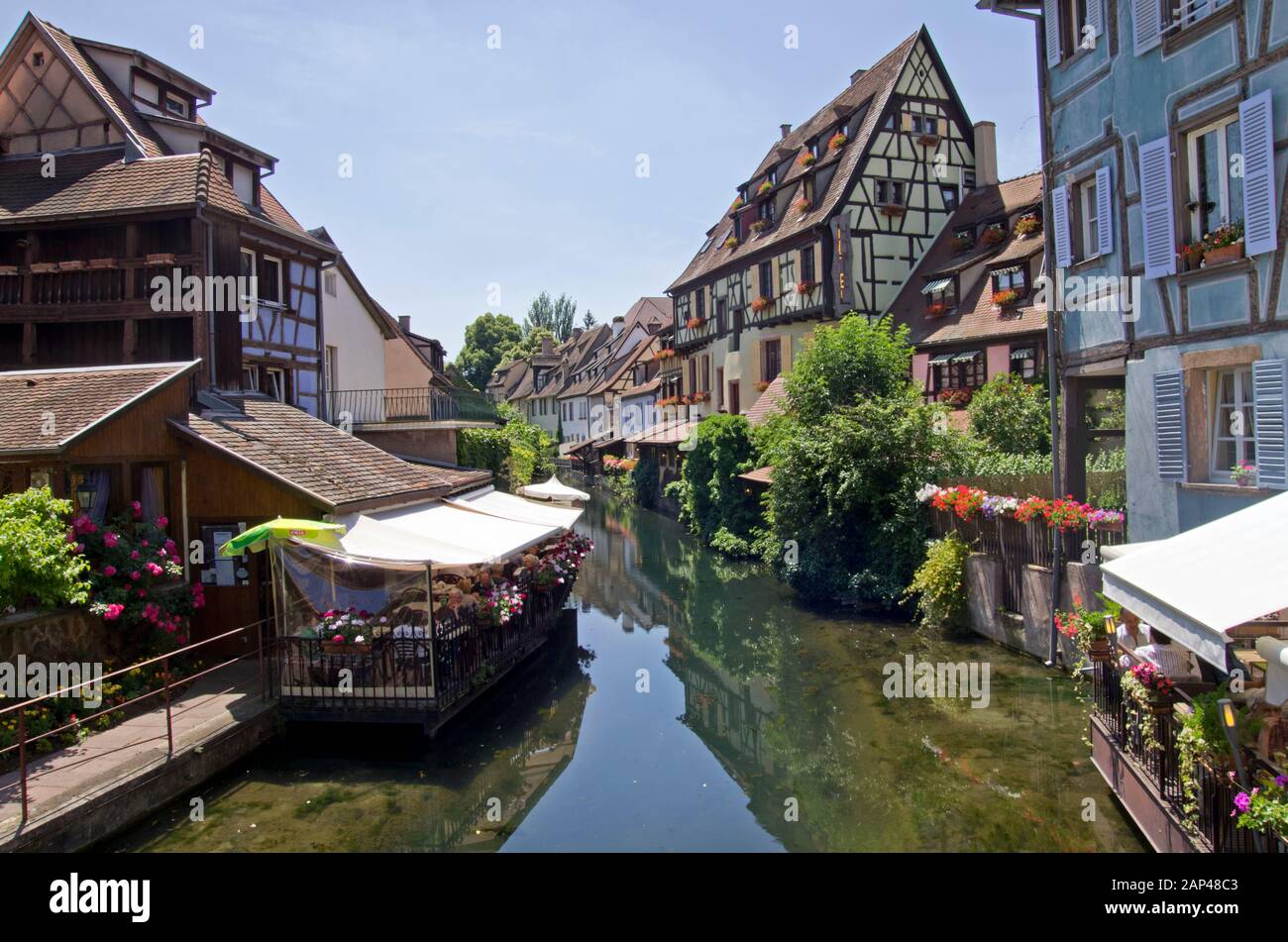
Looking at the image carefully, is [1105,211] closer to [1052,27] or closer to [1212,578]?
[1052,27]

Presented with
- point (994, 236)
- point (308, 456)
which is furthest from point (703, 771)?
point (994, 236)

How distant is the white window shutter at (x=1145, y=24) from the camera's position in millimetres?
10297

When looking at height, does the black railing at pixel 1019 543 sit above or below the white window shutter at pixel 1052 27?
below

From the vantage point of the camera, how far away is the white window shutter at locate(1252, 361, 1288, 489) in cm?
880

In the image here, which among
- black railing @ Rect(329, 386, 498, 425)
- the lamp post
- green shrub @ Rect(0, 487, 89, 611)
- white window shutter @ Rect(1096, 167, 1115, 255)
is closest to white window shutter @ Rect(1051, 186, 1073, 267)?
white window shutter @ Rect(1096, 167, 1115, 255)

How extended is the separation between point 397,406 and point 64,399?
13.8 metres

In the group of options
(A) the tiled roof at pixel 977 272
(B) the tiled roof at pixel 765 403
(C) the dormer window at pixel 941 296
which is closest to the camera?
(A) the tiled roof at pixel 977 272

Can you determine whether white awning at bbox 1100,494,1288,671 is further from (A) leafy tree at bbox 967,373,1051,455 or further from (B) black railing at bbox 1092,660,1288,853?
(A) leafy tree at bbox 967,373,1051,455

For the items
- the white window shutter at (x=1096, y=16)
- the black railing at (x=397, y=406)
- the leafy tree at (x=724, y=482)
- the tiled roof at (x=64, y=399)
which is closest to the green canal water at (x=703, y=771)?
the tiled roof at (x=64, y=399)

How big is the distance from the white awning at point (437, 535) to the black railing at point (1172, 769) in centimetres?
722

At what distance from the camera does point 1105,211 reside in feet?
37.9

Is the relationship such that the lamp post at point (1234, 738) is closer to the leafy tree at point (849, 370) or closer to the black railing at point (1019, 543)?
the black railing at point (1019, 543)
